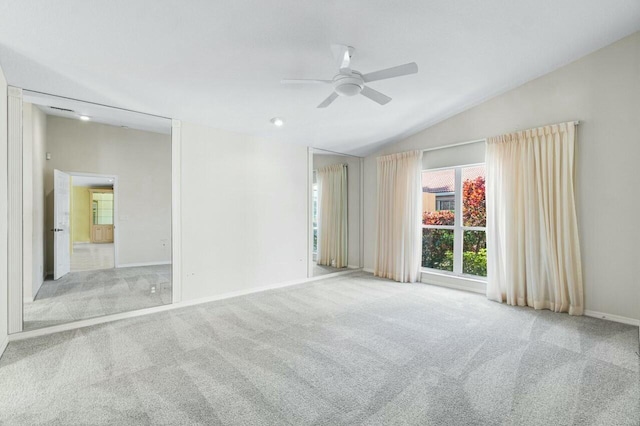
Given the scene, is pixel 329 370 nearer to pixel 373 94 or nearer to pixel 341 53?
pixel 373 94

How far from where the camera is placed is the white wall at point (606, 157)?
10.8 ft

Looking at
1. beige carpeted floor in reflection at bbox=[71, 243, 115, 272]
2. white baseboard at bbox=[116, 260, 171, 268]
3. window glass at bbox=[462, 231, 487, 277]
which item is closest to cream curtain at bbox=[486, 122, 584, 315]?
window glass at bbox=[462, 231, 487, 277]

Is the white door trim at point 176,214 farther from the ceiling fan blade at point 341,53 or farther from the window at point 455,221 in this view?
the window at point 455,221

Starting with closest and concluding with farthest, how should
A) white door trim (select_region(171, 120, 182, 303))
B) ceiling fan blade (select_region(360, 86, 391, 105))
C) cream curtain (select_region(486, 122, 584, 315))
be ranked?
ceiling fan blade (select_region(360, 86, 391, 105))
cream curtain (select_region(486, 122, 584, 315))
white door trim (select_region(171, 120, 182, 303))

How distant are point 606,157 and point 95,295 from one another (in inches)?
275

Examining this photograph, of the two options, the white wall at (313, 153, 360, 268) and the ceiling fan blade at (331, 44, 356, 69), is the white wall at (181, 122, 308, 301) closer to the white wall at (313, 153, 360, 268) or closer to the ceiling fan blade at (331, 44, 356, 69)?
the white wall at (313, 153, 360, 268)

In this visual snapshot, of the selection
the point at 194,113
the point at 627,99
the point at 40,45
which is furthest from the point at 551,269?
the point at 40,45

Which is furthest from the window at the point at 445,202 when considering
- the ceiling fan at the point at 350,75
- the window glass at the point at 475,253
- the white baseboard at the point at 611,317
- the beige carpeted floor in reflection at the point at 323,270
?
the ceiling fan at the point at 350,75

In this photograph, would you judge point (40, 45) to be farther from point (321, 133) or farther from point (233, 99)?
point (321, 133)

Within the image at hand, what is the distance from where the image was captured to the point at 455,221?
5.02m

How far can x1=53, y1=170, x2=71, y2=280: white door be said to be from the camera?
4875 millimetres

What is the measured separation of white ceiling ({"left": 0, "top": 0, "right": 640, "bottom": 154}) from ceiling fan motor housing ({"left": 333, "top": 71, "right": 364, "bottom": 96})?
0.33 metres

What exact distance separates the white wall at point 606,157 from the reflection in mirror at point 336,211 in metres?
3.46

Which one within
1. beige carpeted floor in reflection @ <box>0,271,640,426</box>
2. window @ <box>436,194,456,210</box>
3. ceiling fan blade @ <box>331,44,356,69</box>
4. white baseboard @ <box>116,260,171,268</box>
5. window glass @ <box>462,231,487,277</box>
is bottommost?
beige carpeted floor in reflection @ <box>0,271,640,426</box>
